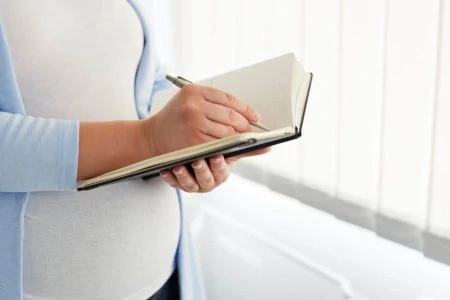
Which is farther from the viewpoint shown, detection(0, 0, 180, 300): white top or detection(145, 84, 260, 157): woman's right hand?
detection(0, 0, 180, 300): white top

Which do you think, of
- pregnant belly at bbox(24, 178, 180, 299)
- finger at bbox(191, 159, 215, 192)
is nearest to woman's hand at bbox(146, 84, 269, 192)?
finger at bbox(191, 159, 215, 192)

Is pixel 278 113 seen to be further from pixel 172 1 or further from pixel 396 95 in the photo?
pixel 172 1

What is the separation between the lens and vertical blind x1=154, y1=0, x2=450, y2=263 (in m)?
0.96

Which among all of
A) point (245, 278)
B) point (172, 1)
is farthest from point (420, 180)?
point (172, 1)

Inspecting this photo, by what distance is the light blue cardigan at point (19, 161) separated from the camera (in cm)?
65

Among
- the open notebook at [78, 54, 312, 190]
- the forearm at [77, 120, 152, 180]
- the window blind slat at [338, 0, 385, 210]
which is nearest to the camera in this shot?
the open notebook at [78, 54, 312, 190]

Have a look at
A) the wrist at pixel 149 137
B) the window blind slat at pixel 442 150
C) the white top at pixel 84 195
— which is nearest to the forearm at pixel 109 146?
the wrist at pixel 149 137

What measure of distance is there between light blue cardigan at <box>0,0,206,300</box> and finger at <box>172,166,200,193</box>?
112 mm

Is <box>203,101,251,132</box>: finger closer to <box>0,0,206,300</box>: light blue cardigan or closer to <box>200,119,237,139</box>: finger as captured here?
<box>200,119,237,139</box>: finger

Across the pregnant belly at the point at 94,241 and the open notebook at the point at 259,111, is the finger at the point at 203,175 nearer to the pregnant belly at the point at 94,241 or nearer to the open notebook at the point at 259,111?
the open notebook at the point at 259,111

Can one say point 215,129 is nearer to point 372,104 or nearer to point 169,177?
point 169,177

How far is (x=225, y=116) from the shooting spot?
2.00 feet

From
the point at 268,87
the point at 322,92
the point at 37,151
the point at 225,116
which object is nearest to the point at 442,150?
the point at 322,92

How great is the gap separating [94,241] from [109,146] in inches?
6.5
